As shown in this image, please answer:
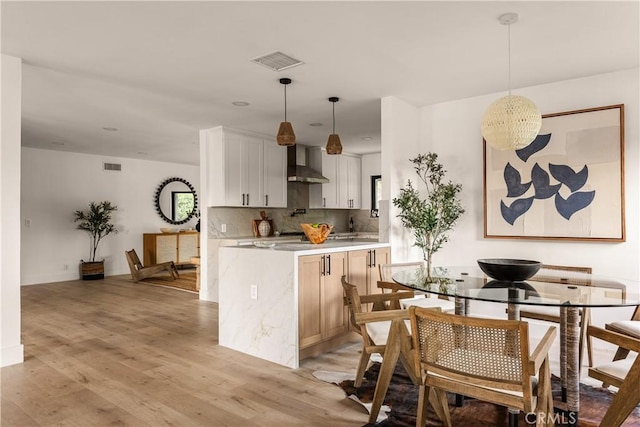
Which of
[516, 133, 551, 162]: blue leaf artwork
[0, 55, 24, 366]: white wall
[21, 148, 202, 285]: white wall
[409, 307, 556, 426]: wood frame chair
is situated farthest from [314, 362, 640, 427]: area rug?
[21, 148, 202, 285]: white wall

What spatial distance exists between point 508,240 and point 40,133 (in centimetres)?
666

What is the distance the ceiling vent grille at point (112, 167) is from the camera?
27.7ft

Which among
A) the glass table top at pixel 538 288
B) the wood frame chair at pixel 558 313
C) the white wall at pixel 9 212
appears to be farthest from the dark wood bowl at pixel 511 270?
the white wall at pixel 9 212

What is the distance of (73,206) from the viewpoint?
26.3 ft

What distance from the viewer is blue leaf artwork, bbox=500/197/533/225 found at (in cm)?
416

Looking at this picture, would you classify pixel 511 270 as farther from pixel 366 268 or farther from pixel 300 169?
pixel 300 169

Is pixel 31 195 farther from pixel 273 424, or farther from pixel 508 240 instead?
Answer: pixel 508 240

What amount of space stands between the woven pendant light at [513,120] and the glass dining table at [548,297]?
3.12ft

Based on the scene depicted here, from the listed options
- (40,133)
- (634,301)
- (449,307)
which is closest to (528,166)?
(449,307)

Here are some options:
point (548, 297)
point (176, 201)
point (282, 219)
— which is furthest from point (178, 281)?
point (548, 297)

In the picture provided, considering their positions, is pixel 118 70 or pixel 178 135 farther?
pixel 178 135

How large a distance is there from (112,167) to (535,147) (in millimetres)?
7746

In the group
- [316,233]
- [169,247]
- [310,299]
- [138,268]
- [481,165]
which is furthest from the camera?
[169,247]

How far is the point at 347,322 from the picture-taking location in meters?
3.92
